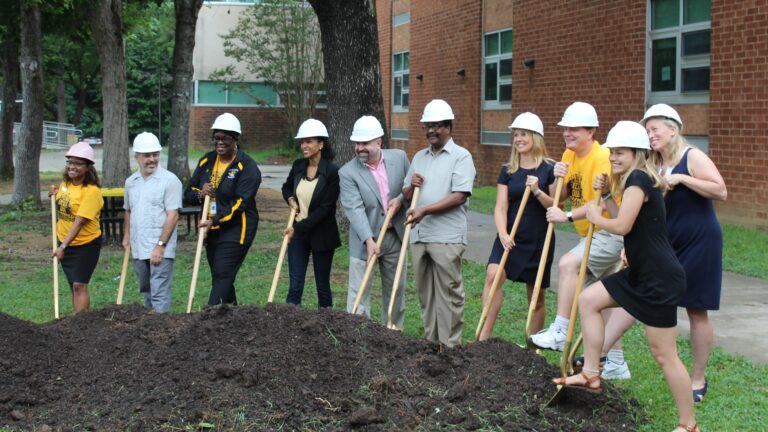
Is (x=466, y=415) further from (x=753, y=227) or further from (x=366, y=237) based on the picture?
(x=753, y=227)

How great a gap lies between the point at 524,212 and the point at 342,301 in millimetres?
3586

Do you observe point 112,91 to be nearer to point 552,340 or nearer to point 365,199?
point 365,199

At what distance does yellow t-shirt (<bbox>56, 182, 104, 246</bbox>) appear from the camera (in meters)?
8.28

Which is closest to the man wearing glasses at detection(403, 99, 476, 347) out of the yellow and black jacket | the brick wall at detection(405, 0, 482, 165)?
the yellow and black jacket

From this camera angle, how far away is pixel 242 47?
4197cm

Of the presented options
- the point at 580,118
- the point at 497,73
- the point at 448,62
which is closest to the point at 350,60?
the point at 580,118

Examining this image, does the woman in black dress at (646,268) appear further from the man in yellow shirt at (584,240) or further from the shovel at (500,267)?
the shovel at (500,267)

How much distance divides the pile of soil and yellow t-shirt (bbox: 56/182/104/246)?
1543 mm

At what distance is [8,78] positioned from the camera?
2700 cm

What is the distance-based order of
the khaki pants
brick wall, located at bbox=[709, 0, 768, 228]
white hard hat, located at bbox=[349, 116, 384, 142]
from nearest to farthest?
the khaki pants < white hard hat, located at bbox=[349, 116, 384, 142] < brick wall, located at bbox=[709, 0, 768, 228]

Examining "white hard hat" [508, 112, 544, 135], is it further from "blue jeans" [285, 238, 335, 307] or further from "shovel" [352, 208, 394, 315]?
"blue jeans" [285, 238, 335, 307]

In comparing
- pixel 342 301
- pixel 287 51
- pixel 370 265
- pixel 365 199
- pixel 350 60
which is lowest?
pixel 342 301

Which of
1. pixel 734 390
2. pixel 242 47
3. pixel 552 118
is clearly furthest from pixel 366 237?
pixel 242 47

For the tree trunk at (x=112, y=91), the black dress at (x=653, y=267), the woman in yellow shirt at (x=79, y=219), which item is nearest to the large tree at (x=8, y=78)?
the tree trunk at (x=112, y=91)
